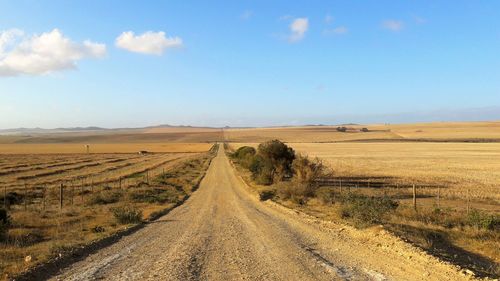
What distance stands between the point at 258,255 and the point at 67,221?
12215mm

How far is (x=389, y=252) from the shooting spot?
1216cm

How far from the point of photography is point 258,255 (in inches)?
470

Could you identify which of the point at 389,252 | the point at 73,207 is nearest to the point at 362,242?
the point at 389,252

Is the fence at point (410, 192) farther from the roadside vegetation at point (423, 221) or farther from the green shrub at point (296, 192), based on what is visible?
the green shrub at point (296, 192)

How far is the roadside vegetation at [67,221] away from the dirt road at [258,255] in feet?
3.92

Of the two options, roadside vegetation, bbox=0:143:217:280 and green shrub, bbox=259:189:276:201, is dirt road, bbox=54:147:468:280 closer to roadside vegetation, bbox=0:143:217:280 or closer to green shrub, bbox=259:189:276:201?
roadside vegetation, bbox=0:143:217:280

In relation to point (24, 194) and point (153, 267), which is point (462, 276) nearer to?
point (153, 267)

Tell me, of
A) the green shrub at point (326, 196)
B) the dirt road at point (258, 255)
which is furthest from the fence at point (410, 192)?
the dirt road at point (258, 255)

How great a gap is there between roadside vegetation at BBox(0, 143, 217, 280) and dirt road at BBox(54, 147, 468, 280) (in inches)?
47.1

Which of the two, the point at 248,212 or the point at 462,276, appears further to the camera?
the point at 248,212

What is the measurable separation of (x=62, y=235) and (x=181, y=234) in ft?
14.7

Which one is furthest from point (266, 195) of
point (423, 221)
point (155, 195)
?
point (423, 221)

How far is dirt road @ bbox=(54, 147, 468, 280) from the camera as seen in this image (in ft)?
32.6

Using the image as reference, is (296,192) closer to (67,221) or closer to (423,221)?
(423,221)
